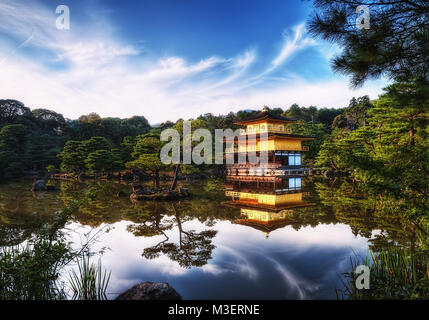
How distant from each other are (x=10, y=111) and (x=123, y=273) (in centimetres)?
3992

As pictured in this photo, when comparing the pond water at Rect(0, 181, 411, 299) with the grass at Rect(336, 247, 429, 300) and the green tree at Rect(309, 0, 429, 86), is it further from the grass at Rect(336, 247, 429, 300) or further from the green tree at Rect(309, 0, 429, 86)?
the green tree at Rect(309, 0, 429, 86)

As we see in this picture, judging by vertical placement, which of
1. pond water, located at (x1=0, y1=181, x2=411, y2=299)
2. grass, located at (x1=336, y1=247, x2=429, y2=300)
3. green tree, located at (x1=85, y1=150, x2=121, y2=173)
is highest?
green tree, located at (x1=85, y1=150, x2=121, y2=173)

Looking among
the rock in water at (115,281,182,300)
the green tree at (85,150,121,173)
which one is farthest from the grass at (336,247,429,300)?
the green tree at (85,150,121,173)

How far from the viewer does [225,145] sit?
25516 millimetres

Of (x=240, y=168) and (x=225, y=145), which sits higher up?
(x=225, y=145)

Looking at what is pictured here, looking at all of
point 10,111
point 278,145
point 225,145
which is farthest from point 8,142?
point 278,145

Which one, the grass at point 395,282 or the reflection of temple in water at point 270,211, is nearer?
the grass at point 395,282

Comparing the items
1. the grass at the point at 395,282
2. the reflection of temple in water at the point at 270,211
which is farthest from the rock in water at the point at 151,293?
the reflection of temple in water at the point at 270,211

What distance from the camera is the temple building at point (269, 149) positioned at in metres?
20.3

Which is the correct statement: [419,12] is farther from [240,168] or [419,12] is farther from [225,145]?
[225,145]

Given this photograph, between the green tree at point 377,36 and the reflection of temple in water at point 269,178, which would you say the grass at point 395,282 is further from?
the reflection of temple in water at point 269,178

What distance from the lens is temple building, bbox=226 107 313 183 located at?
2031cm

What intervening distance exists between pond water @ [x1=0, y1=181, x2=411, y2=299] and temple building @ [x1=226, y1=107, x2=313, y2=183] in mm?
10607

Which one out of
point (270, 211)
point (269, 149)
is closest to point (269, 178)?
point (269, 149)
